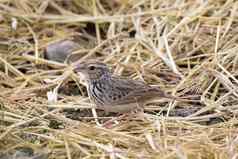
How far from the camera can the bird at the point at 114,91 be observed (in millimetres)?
6836

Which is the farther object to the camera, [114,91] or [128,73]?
[128,73]

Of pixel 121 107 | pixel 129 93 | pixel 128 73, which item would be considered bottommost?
pixel 121 107

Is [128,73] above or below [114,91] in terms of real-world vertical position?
above

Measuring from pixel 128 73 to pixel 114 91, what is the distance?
2.99 feet

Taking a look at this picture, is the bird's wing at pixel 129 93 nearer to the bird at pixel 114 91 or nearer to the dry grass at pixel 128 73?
the bird at pixel 114 91

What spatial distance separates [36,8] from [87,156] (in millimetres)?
3451

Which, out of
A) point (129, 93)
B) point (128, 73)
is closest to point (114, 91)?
point (129, 93)

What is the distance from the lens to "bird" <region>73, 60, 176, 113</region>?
684 centimetres

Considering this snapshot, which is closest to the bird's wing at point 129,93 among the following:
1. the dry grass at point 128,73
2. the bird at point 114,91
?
the bird at point 114,91

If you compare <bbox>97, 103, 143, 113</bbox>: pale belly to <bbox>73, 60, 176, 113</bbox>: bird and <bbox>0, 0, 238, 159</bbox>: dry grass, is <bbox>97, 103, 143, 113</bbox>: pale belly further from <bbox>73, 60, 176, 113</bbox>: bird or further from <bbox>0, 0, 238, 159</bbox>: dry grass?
<bbox>0, 0, 238, 159</bbox>: dry grass

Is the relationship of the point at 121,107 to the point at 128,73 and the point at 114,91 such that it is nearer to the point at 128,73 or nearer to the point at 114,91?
the point at 114,91

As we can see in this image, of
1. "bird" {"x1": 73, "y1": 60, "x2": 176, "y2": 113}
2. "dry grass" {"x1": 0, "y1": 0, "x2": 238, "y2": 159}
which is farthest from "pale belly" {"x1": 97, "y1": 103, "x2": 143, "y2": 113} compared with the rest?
"dry grass" {"x1": 0, "y1": 0, "x2": 238, "y2": 159}

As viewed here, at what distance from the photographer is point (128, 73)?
7.77m

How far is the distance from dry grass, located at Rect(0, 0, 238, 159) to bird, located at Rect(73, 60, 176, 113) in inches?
5.8
